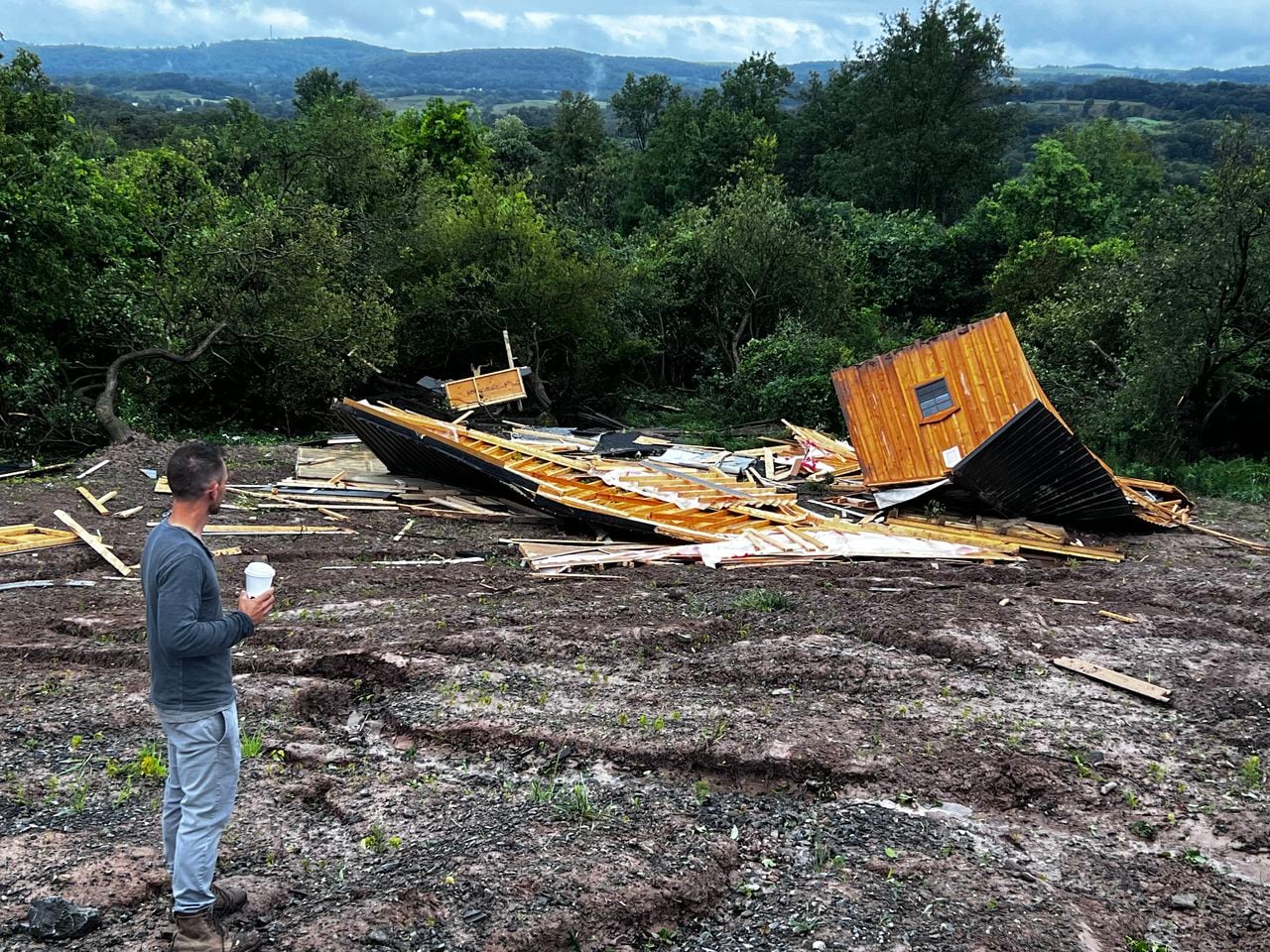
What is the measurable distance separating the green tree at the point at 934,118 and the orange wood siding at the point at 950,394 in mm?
35609

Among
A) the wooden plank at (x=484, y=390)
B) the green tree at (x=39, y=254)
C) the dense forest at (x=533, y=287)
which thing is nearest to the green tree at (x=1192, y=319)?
the dense forest at (x=533, y=287)

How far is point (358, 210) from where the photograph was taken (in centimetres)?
2848

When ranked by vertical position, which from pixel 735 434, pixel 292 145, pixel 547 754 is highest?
pixel 292 145

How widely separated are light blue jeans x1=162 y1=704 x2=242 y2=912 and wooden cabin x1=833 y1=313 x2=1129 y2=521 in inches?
409

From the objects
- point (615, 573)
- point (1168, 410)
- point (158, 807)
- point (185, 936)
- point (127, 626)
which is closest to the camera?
point (185, 936)

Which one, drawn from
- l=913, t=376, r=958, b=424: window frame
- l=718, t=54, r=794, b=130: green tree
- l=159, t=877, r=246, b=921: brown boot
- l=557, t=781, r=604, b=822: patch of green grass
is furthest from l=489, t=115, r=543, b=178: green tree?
l=159, t=877, r=246, b=921: brown boot

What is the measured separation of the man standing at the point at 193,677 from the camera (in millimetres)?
3723

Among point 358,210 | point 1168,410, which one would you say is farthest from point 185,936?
point 358,210

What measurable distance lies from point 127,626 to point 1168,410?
17042mm

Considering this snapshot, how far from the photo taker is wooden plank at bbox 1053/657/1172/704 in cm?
722

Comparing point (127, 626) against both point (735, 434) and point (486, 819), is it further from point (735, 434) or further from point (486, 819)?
point (735, 434)

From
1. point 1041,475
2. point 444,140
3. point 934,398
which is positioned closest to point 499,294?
point 934,398

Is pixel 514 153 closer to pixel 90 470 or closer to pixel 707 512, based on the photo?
pixel 90 470

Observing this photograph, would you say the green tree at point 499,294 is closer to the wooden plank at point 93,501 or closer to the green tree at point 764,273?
the green tree at point 764,273
